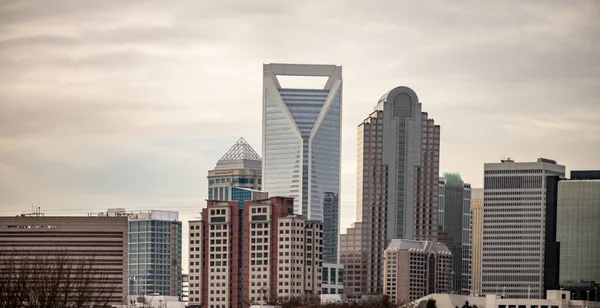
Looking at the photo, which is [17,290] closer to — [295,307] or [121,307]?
[295,307]

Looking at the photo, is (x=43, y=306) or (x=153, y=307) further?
(x=153, y=307)

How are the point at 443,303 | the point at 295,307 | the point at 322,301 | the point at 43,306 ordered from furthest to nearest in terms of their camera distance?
the point at 322,301
the point at 443,303
the point at 295,307
the point at 43,306

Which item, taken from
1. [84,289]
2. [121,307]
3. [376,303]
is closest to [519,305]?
[376,303]

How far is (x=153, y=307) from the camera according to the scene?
7741 inches

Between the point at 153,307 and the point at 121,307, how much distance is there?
1521 centimetres

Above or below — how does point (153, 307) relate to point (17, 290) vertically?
below

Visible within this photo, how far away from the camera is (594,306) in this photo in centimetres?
18400

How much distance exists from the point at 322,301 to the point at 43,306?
114 meters

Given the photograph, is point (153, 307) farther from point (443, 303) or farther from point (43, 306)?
point (43, 306)

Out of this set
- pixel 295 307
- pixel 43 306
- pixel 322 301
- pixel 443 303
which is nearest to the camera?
pixel 43 306

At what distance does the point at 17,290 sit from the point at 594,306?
375 ft

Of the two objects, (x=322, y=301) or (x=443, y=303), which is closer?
(x=443, y=303)

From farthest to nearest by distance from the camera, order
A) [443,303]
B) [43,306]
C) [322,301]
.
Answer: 1. [322,301]
2. [443,303]
3. [43,306]

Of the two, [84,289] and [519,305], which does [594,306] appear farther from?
[84,289]
